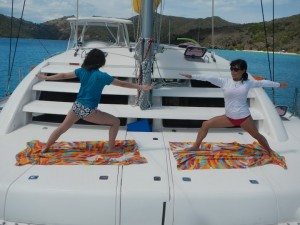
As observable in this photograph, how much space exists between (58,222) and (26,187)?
0.48 metres

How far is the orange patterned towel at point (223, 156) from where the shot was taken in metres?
4.18

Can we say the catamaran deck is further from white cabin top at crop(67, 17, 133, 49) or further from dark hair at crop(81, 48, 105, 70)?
white cabin top at crop(67, 17, 133, 49)

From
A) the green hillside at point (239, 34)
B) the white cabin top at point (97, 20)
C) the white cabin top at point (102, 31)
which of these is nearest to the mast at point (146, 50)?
the white cabin top at point (102, 31)

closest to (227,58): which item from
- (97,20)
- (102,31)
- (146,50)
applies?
(102,31)

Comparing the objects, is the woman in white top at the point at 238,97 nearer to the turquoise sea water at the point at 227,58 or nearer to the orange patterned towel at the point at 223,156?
the orange patterned towel at the point at 223,156

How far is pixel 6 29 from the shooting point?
131 m

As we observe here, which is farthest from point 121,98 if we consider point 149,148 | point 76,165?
point 76,165

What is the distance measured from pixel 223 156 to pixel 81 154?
1755 mm

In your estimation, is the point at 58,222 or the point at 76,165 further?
the point at 76,165

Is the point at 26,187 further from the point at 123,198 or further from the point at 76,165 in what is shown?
the point at 123,198

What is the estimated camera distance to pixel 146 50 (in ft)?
18.0

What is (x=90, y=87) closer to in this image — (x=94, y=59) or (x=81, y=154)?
(x=94, y=59)

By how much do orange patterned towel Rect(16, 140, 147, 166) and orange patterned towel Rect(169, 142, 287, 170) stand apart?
20.3 inches

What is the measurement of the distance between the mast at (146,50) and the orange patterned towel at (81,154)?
89 centimetres
